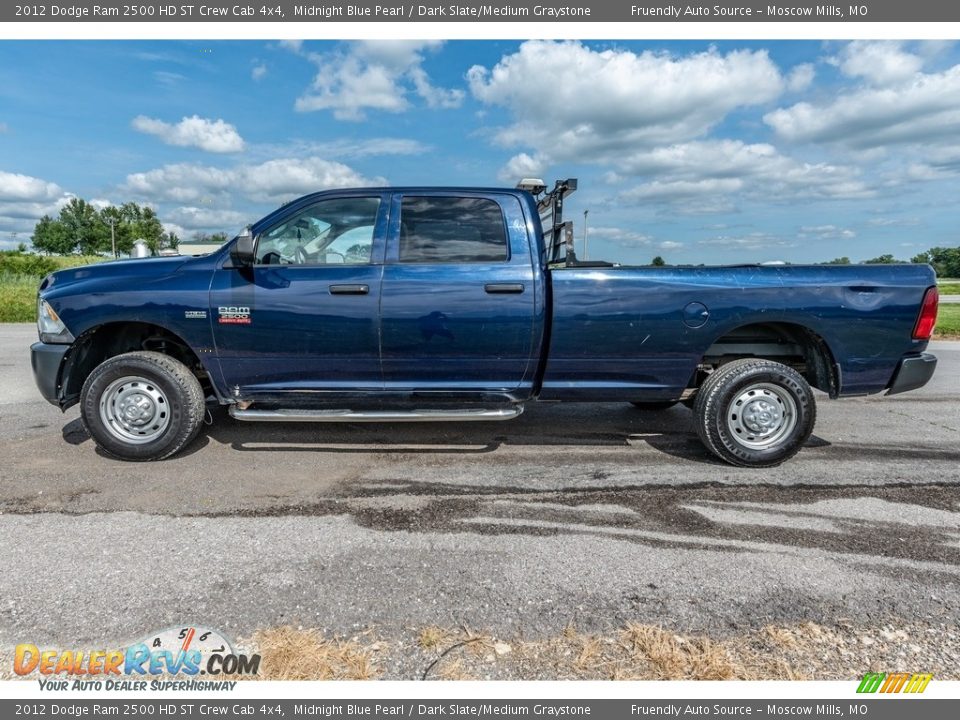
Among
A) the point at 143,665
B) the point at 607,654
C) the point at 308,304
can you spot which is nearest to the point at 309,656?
the point at 143,665

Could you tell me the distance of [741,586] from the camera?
8.84 ft

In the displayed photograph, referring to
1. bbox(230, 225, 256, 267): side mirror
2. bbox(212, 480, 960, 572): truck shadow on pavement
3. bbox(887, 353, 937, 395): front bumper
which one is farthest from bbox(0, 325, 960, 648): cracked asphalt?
bbox(230, 225, 256, 267): side mirror

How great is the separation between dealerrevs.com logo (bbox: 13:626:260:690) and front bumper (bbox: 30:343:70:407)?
2.67m

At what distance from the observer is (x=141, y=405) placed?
431 cm

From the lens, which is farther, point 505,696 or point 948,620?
point 948,620

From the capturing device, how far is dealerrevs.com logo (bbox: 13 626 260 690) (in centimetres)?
208

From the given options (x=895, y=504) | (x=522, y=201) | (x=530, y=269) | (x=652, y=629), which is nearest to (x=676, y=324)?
(x=530, y=269)

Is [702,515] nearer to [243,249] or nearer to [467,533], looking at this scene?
[467,533]

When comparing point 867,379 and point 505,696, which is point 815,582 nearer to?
point 505,696

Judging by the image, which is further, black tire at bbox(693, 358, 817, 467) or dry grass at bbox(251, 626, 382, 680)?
black tire at bbox(693, 358, 817, 467)

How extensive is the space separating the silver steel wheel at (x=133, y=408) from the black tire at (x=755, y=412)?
13.5ft

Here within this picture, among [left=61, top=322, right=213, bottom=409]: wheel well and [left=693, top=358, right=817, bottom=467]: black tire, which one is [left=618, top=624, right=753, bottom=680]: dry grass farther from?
[left=61, top=322, right=213, bottom=409]: wheel well

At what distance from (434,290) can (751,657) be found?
2.96 meters

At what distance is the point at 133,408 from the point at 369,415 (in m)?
1.81
